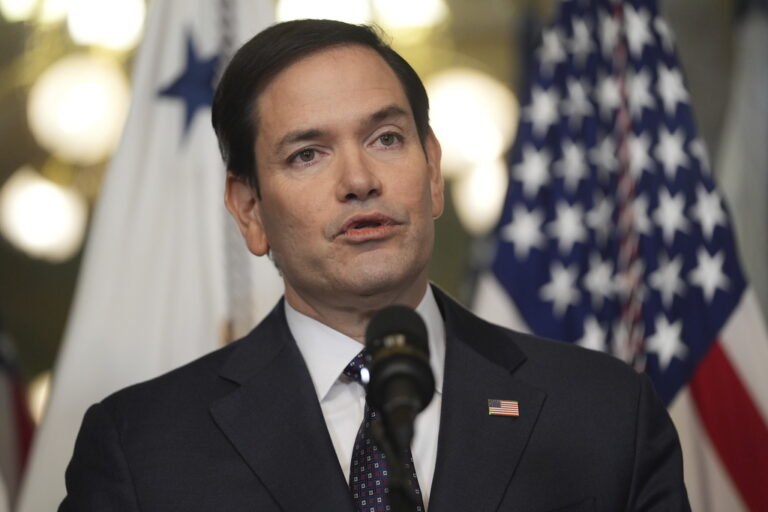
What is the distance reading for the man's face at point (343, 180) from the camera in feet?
6.31

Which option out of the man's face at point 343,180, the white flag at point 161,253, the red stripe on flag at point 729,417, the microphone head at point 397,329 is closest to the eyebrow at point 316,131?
the man's face at point 343,180

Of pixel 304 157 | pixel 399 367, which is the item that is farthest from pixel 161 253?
pixel 399 367

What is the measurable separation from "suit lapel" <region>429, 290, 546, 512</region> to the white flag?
1093mm

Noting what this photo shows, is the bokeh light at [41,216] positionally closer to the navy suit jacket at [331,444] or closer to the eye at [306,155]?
the navy suit jacket at [331,444]

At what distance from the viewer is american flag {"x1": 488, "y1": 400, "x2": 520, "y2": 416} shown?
1.98 m

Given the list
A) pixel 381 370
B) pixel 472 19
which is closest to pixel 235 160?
pixel 381 370

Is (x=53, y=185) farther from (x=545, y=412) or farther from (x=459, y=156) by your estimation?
(x=545, y=412)

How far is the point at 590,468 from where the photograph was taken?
193 cm

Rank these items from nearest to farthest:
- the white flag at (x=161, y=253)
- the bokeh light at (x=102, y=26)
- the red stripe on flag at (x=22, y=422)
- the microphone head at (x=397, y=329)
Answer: the microphone head at (x=397, y=329) < the white flag at (x=161, y=253) < the red stripe on flag at (x=22, y=422) < the bokeh light at (x=102, y=26)

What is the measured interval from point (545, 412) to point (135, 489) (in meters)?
0.76

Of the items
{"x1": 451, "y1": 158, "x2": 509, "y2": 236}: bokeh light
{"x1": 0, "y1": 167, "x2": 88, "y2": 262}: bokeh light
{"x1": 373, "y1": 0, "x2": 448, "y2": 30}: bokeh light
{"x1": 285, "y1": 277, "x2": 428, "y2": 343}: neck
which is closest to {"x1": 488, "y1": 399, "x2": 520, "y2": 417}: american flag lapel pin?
{"x1": 285, "y1": 277, "x2": 428, "y2": 343}: neck

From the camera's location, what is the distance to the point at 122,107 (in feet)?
15.1

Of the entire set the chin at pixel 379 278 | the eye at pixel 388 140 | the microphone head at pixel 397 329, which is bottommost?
the microphone head at pixel 397 329

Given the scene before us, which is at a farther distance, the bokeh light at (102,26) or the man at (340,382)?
the bokeh light at (102,26)
